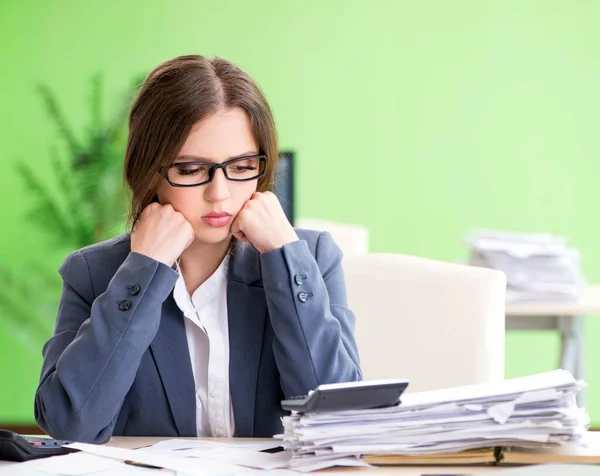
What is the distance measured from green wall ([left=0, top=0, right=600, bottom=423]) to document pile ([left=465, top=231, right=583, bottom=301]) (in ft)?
4.24

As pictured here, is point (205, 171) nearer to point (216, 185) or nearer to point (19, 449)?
point (216, 185)

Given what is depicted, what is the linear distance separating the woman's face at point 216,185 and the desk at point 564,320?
7.08ft

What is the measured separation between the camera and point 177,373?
1.75 meters

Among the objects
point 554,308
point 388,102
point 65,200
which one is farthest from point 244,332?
point 65,200

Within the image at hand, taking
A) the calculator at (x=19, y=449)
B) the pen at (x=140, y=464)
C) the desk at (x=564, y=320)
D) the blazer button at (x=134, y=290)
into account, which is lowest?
the desk at (x=564, y=320)

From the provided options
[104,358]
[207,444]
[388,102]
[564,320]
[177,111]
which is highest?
[388,102]

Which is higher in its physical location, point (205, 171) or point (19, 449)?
point (205, 171)

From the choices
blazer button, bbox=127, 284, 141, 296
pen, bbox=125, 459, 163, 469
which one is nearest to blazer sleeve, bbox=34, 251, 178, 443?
blazer button, bbox=127, 284, 141, 296

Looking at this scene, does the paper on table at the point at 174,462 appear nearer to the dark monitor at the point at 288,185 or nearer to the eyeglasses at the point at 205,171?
the eyeglasses at the point at 205,171

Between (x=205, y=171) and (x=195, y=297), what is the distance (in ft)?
0.81

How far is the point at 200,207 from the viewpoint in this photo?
5.73 ft

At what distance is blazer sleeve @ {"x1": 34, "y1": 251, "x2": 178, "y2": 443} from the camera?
5.35 feet

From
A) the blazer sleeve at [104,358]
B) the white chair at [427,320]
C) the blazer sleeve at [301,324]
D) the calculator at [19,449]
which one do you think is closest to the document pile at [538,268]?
the white chair at [427,320]

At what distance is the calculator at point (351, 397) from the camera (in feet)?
4.25
